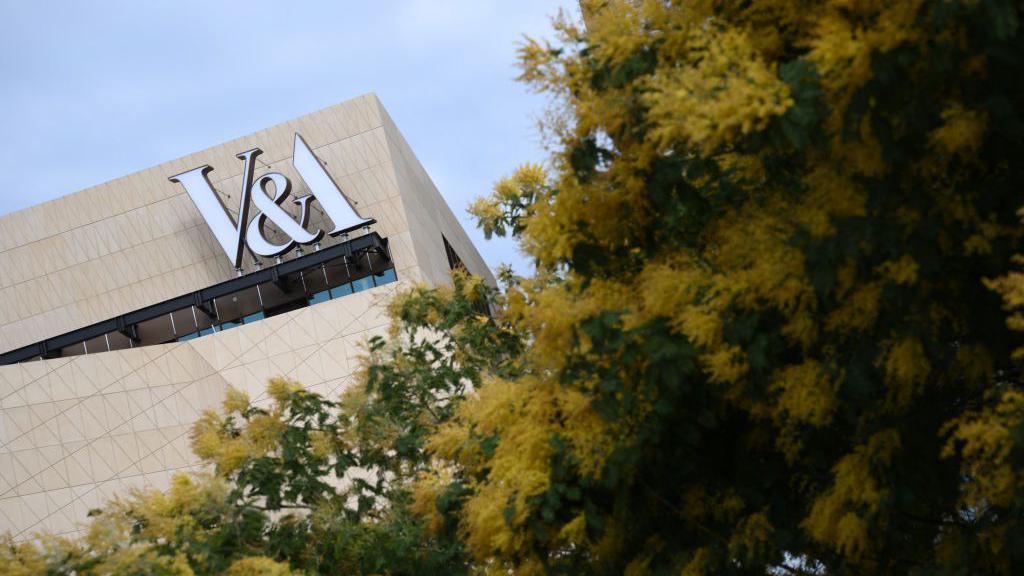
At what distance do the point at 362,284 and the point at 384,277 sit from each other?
1.71ft

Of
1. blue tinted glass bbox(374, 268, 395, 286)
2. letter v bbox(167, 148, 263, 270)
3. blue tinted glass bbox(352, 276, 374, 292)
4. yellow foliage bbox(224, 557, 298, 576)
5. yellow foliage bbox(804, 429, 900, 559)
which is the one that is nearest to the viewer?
yellow foliage bbox(804, 429, 900, 559)

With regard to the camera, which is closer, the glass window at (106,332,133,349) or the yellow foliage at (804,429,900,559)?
the yellow foliage at (804,429,900,559)

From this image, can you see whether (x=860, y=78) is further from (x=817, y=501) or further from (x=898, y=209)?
(x=817, y=501)

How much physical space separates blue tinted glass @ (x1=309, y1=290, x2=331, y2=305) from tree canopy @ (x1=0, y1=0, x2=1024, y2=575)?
20069 mm

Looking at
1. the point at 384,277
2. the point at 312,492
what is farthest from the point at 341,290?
the point at 312,492

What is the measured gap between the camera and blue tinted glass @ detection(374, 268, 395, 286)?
27.1m

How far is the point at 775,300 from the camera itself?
19.6 ft

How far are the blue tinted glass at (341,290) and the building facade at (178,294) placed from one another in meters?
0.05

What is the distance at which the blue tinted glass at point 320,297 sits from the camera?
90.9ft

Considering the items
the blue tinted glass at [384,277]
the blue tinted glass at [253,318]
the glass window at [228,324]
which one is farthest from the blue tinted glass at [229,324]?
the blue tinted glass at [384,277]

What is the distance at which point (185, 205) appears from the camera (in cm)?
2956

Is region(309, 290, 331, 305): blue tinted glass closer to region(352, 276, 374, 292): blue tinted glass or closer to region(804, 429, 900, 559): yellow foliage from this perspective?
region(352, 276, 374, 292): blue tinted glass

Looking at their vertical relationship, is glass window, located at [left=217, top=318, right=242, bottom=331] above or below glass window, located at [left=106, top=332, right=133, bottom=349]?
above

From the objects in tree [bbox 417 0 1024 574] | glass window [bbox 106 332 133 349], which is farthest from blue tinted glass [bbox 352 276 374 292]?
tree [bbox 417 0 1024 574]
